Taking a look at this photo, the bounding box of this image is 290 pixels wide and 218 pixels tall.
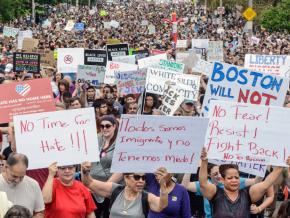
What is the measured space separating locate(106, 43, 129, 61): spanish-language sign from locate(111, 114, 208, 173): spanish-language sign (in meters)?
12.5

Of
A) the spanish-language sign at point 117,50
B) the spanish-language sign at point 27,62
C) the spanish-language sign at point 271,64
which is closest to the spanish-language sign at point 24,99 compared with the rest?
the spanish-language sign at point 27,62

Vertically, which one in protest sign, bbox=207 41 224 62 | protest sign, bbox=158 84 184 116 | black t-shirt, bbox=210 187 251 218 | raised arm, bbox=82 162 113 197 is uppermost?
raised arm, bbox=82 162 113 197

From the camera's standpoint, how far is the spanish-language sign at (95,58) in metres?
18.2

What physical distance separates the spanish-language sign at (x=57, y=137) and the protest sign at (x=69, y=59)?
1090 centimetres

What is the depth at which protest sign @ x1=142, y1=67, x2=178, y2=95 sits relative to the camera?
1362 cm

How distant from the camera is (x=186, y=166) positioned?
6.96 m

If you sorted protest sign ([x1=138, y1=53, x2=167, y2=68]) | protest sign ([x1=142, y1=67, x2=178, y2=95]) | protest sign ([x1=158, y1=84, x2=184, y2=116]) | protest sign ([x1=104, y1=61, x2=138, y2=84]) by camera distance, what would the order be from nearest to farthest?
protest sign ([x1=158, y1=84, x2=184, y2=116]) < protest sign ([x1=142, y1=67, x2=178, y2=95]) < protest sign ([x1=104, y1=61, x2=138, y2=84]) < protest sign ([x1=138, y1=53, x2=167, y2=68])

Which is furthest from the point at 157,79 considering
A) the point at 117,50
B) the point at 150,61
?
the point at 117,50

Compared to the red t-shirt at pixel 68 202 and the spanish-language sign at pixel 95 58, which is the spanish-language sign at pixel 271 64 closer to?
the spanish-language sign at pixel 95 58

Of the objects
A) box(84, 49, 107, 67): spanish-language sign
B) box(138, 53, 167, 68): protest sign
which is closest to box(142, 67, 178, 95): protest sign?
box(138, 53, 167, 68): protest sign

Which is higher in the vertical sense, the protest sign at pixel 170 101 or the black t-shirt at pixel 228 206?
the black t-shirt at pixel 228 206

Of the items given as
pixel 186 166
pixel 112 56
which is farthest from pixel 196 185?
pixel 112 56


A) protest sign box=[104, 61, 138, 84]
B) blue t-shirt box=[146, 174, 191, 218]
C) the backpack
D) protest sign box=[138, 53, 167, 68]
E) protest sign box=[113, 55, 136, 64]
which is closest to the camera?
the backpack

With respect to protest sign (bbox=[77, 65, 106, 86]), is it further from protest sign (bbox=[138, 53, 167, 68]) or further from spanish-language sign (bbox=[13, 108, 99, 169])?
spanish-language sign (bbox=[13, 108, 99, 169])
